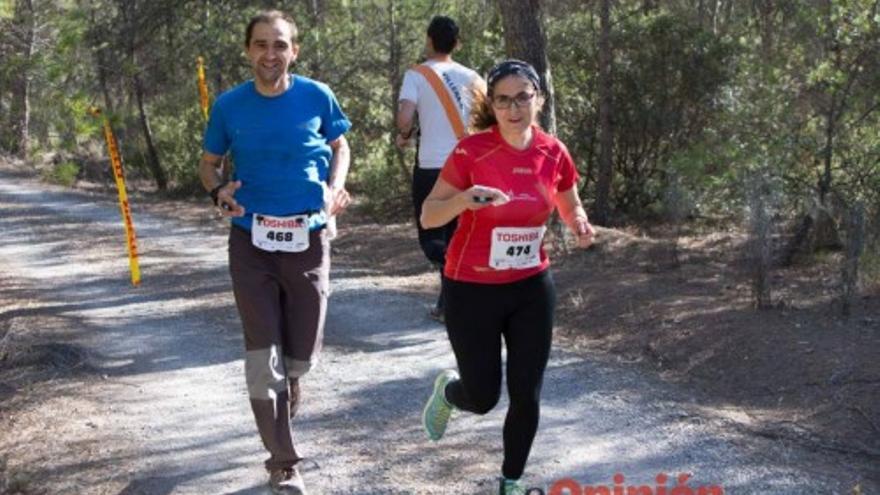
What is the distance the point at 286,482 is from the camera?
15.8ft

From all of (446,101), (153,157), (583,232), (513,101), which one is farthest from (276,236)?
(153,157)

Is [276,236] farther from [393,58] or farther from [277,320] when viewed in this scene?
[393,58]

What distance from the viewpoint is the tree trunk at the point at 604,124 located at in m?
14.4

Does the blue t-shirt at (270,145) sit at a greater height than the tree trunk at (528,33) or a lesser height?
lesser

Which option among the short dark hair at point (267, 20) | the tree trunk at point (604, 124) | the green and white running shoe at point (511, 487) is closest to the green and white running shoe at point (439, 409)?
the green and white running shoe at point (511, 487)

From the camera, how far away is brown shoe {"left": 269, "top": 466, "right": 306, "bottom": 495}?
4.82 metres

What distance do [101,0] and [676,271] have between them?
10.3 metres

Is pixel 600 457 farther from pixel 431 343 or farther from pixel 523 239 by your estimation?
pixel 431 343

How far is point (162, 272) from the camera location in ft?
39.6

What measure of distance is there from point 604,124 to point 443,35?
24.7 ft

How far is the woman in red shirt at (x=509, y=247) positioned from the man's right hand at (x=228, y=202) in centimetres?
81

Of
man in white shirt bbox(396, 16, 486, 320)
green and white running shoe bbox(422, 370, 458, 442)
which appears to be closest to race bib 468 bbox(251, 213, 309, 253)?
green and white running shoe bbox(422, 370, 458, 442)

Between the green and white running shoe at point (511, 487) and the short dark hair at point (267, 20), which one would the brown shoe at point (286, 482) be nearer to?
the green and white running shoe at point (511, 487)

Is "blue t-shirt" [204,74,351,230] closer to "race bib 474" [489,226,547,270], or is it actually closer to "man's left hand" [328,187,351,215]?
"man's left hand" [328,187,351,215]
